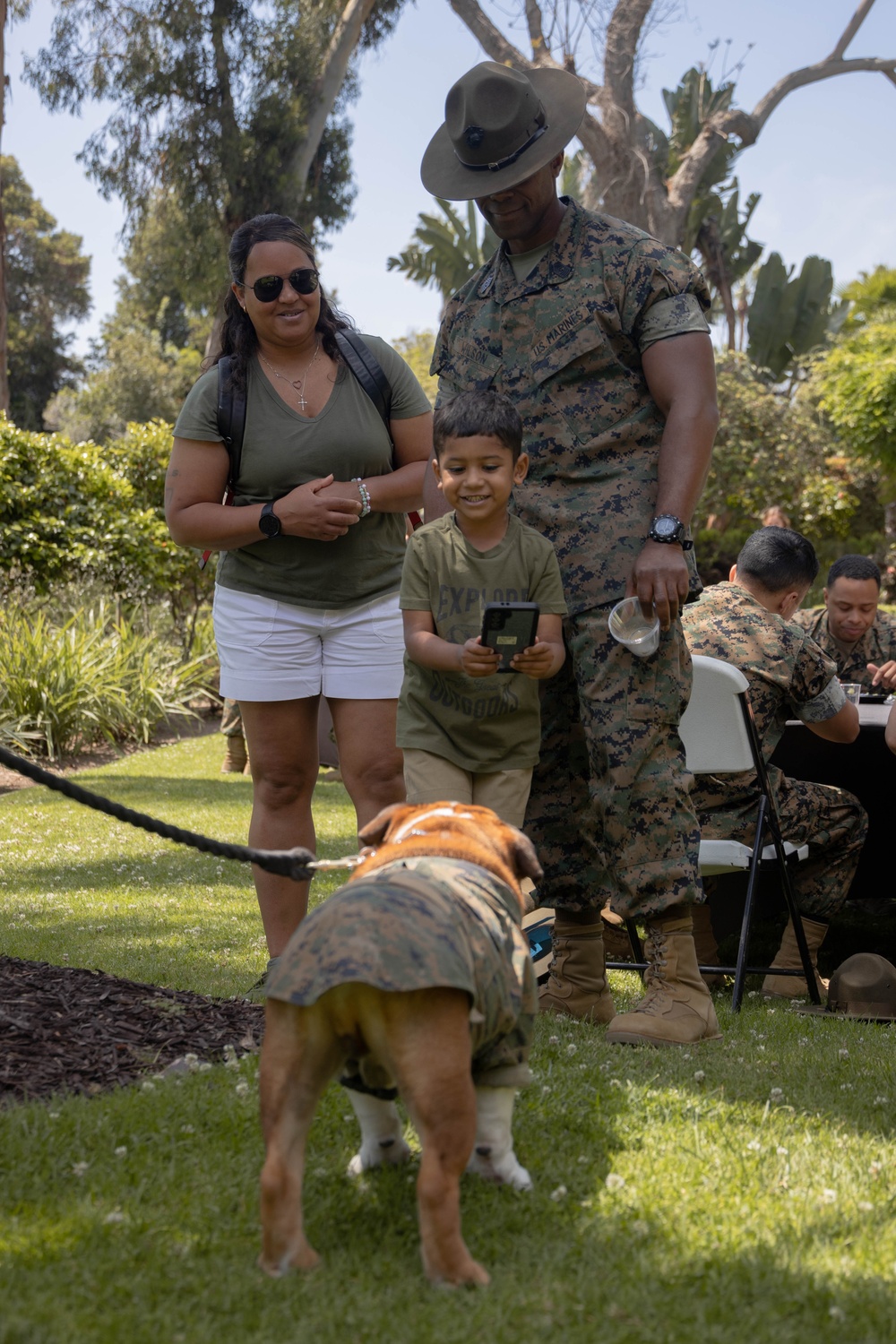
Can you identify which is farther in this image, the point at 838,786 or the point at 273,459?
the point at 838,786

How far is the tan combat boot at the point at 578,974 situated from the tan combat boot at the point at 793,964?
1143mm

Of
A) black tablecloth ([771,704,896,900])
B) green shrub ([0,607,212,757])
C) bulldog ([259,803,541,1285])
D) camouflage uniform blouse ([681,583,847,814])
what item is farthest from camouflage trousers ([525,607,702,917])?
green shrub ([0,607,212,757])

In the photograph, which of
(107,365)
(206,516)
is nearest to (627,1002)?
(206,516)

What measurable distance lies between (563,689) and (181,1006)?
156 cm

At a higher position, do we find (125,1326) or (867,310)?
(867,310)

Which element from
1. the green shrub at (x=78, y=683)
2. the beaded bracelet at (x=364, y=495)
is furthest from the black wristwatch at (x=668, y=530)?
the green shrub at (x=78, y=683)

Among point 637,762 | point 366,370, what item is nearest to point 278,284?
point 366,370

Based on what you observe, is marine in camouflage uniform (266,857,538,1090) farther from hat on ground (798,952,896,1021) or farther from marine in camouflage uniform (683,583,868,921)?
marine in camouflage uniform (683,583,868,921)

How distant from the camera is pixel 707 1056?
12.0 ft

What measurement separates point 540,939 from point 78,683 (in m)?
8.70

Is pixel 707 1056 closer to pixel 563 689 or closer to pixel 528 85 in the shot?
pixel 563 689

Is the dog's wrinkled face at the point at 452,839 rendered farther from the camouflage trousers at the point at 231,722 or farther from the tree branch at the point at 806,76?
the tree branch at the point at 806,76

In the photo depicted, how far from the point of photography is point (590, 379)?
3.77 m

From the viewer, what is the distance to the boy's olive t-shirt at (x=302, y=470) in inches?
153
